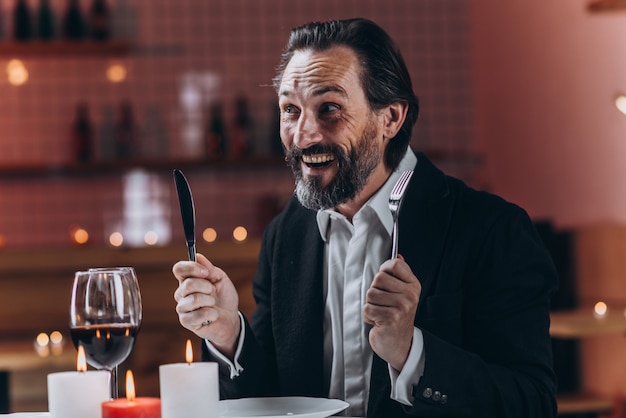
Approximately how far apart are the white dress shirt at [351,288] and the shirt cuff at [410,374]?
24 centimetres

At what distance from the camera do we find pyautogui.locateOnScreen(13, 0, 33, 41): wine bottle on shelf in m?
4.71

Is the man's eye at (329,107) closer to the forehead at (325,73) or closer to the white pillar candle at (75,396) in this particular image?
the forehead at (325,73)

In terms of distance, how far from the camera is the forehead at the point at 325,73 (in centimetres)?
178

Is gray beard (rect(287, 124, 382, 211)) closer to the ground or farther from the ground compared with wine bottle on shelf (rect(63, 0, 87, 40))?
closer to the ground

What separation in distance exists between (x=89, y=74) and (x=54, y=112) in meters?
0.25

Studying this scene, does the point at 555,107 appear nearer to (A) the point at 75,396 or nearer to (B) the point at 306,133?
(B) the point at 306,133

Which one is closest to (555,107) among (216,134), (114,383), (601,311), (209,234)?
(601,311)

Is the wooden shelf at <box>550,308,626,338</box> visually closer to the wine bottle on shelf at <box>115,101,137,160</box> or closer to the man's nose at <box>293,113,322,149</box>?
the man's nose at <box>293,113,322,149</box>

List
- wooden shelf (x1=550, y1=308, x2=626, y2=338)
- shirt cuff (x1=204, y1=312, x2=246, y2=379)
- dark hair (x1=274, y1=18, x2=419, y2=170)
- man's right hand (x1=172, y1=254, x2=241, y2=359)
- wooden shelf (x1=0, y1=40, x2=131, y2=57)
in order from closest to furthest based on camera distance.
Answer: man's right hand (x1=172, y1=254, x2=241, y2=359)
shirt cuff (x1=204, y1=312, x2=246, y2=379)
dark hair (x1=274, y1=18, x2=419, y2=170)
wooden shelf (x1=550, y1=308, x2=626, y2=338)
wooden shelf (x1=0, y1=40, x2=131, y2=57)

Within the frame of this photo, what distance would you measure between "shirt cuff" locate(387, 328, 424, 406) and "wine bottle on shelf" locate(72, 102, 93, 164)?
3.53m

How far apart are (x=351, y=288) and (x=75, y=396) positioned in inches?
26.9

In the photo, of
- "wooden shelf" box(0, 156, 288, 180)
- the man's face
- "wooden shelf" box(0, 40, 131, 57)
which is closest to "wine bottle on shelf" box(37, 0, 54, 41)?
"wooden shelf" box(0, 40, 131, 57)

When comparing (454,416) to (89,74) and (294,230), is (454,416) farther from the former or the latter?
(89,74)

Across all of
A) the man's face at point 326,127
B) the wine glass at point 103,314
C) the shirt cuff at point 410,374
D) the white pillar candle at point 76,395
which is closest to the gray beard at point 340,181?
the man's face at point 326,127
